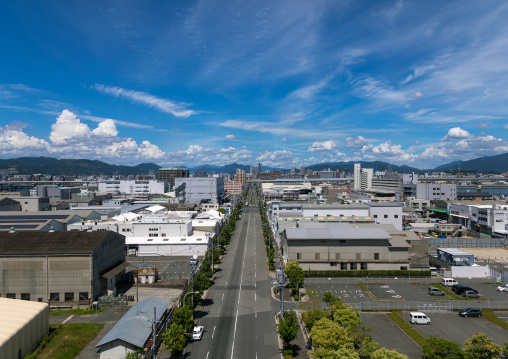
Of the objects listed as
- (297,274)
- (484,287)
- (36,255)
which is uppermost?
(36,255)

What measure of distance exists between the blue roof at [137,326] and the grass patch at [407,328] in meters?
22.8

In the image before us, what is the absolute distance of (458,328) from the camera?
30.3m

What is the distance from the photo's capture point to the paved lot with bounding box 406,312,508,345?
28328mm

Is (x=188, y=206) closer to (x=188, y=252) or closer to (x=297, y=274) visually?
(x=188, y=252)

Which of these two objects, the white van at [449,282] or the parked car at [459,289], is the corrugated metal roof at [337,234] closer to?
the white van at [449,282]

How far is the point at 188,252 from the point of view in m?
62.6

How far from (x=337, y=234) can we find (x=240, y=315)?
2228 centimetres

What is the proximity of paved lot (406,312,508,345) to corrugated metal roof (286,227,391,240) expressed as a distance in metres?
16.1

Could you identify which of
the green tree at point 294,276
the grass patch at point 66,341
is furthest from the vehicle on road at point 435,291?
the grass patch at point 66,341

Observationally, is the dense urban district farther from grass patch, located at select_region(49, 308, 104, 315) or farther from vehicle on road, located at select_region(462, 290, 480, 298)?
vehicle on road, located at select_region(462, 290, 480, 298)

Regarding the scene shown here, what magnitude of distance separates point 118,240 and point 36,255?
10145mm

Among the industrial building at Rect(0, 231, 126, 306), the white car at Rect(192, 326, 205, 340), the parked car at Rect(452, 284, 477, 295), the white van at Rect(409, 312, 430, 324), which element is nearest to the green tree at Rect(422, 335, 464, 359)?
the white van at Rect(409, 312, 430, 324)

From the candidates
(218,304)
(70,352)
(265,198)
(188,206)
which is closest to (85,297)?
(70,352)

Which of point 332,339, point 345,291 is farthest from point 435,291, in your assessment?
point 332,339
